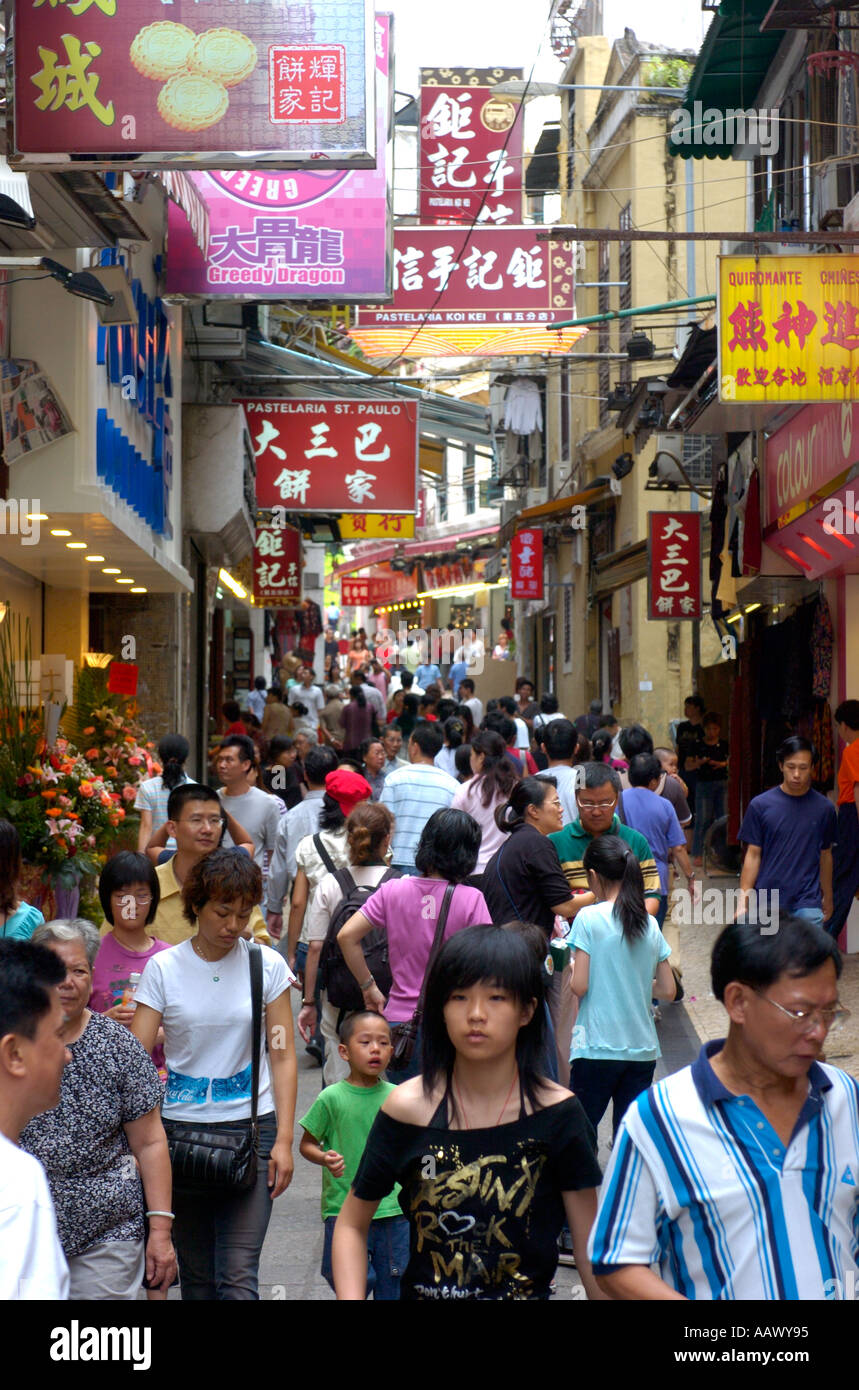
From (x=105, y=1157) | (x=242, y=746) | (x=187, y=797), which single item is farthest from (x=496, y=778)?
(x=105, y=1157)

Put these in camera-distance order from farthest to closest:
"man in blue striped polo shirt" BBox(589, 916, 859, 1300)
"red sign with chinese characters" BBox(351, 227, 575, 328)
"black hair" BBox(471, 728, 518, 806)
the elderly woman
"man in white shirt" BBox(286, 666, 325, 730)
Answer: "man in white shirt" BBox(286, 666, 325, 730) < "red sign with chinese characters" BBox(351, 227, 575, 328) < "black hair" BBox(471, 728, 518, 806) < the elderly woman < "man in blue striped polo shirt" BBox(589, 916, 859, 1300)

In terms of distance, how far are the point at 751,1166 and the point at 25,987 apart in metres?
1.34

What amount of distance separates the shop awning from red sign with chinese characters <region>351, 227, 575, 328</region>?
9.52m

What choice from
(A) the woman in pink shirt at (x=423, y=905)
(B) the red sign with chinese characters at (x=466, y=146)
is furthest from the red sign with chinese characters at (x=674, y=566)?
(A) the woman in pink shirt at (x=423, y=905)

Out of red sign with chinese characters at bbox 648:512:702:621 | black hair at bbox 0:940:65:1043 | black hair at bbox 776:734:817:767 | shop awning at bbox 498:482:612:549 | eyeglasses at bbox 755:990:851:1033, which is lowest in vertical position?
eyeglasses at bbox 755:990:851:1033

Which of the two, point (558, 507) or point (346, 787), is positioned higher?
point (558, 507)

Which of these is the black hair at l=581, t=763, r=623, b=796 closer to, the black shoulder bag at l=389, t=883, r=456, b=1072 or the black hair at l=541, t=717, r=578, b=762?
the black shoulder bag at l=389, t=883, r=456, b=1072

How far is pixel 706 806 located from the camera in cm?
1725

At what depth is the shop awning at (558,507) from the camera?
2500 centimetres

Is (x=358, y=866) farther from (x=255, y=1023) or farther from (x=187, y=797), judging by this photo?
(x=255, y=1023)

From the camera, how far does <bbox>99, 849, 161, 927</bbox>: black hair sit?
17.4 feet

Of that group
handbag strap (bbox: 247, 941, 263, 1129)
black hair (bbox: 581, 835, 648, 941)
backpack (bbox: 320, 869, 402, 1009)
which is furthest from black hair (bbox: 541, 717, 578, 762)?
handbag strap (bbox: 247, 941, 263, 1129)

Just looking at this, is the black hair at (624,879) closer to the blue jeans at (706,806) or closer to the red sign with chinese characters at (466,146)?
the blue jeans at (706,806)
